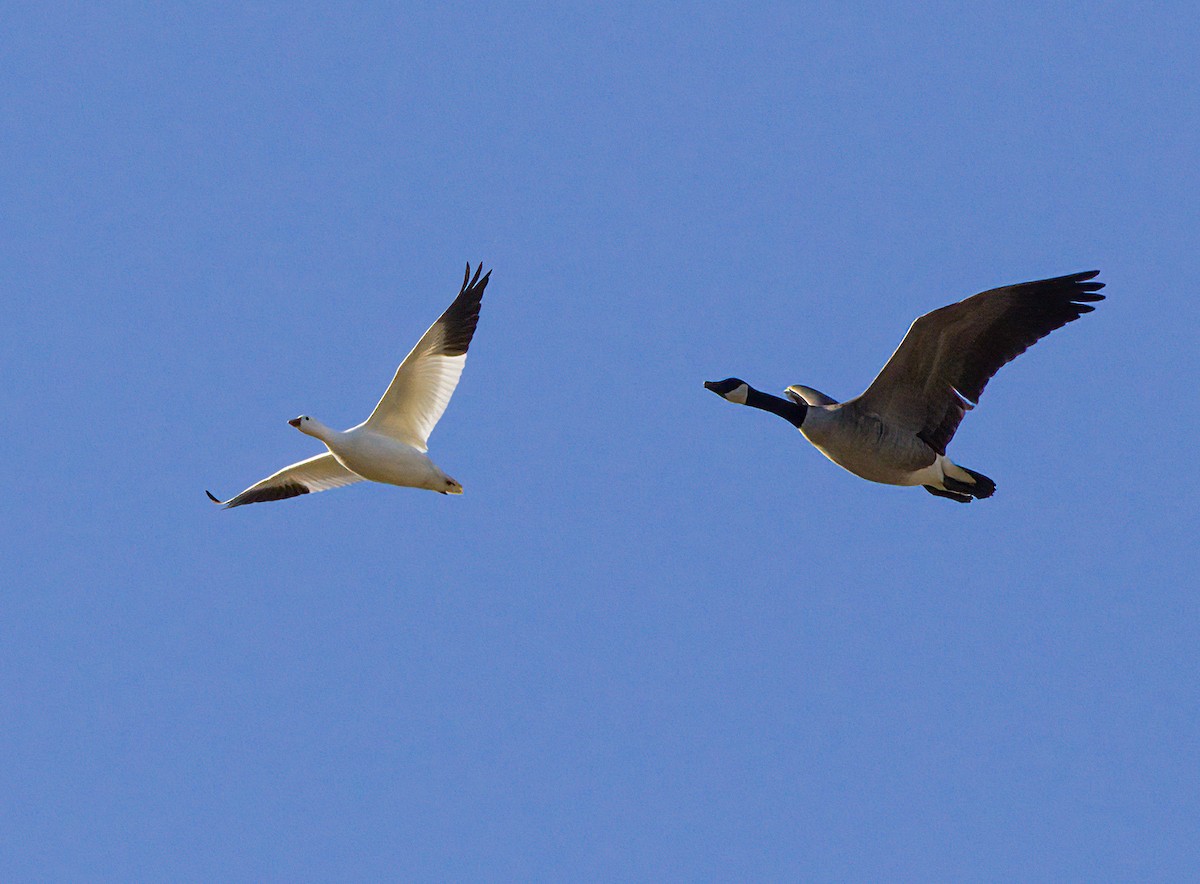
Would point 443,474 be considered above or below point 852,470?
below

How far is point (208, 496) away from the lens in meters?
17.0

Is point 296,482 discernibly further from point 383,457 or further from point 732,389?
point 732,389

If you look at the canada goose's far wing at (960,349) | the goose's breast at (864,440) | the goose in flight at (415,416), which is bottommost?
the goose in flight at (415,416)

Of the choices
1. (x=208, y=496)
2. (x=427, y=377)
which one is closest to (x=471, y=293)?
(x=427, y=377)

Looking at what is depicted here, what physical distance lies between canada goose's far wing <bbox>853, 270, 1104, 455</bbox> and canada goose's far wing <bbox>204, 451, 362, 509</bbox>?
5781 mm

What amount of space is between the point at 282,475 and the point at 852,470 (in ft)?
20.3

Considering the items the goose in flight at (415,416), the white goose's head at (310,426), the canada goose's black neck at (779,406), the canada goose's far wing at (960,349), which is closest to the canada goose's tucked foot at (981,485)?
the canada goose's far wing at (960,349)

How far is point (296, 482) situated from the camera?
16656 mm

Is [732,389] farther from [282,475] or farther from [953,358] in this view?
[282,475]

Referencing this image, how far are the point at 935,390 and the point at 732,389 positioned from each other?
1935 millimetres

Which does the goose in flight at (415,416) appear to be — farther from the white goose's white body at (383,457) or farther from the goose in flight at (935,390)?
the goose in flight at (935,390)

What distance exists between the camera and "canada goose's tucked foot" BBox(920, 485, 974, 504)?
47.9 feet

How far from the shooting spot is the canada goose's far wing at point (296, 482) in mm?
16359

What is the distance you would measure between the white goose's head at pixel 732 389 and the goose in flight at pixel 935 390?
16 centimetres
